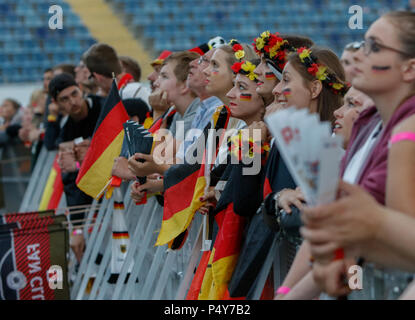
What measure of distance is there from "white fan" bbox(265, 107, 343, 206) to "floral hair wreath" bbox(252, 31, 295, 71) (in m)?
1.55

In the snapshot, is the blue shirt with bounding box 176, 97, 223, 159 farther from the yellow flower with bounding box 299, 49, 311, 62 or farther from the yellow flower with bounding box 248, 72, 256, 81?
the yellow flower with bounding box 299, 49, 311, 62

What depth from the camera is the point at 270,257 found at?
241 centimetres

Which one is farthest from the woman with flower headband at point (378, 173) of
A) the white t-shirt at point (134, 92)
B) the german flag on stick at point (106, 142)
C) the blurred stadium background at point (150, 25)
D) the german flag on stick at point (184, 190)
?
the blurred stadium background at point (150, 25)

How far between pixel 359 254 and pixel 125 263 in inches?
110

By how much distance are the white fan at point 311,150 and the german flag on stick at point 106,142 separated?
113 inches

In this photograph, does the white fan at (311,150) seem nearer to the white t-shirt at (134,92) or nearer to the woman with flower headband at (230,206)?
the woman with flower headband at (230,206)

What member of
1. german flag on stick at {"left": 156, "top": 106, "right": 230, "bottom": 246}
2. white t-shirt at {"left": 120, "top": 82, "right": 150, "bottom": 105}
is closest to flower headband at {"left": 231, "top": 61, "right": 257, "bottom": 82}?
german flag on stick at {"left": 156, "top": 106, "right": 230, "bottom": 246}

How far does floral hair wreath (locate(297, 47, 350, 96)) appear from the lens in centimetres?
248

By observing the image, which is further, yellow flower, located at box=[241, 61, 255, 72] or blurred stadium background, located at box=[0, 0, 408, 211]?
blurred stadium background, located at box=[0, 0, 408, 211]

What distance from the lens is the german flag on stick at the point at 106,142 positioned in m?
4.11

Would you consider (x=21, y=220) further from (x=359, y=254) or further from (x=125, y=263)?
(x=359, y=254)

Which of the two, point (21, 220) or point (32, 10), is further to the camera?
point (32, 10)

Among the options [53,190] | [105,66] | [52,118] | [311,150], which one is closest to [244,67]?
[311,150]
